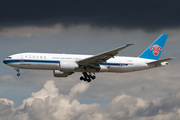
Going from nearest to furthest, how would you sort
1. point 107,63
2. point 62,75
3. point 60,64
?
point 60,64
point 107,63
point 62,75

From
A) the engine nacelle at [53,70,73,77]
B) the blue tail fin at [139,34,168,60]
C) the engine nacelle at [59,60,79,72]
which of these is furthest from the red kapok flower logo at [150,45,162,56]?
the engine nacelle at [53,70,73,77]

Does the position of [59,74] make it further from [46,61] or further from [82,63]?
[82,63]

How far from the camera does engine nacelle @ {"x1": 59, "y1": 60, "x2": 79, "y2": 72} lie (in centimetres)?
5084

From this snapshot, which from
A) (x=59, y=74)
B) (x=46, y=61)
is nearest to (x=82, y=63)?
(x=46, y=61)

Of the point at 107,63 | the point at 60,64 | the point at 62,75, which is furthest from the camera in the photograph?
the point at 62,75

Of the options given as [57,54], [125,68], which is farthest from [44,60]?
[125,68]

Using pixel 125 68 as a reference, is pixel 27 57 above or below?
above

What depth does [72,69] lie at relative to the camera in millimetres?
51594

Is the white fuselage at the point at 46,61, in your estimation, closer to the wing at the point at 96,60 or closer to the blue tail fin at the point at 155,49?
the wing at the point at 96,60

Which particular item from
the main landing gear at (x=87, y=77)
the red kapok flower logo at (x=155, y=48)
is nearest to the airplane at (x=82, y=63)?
the main landing gear at (x=87, y=77)

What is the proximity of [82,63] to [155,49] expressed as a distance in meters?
17.4

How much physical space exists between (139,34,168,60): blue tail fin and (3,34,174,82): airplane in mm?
1767

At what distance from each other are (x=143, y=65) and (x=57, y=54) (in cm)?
1674

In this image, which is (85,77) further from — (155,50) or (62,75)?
(155,50)
